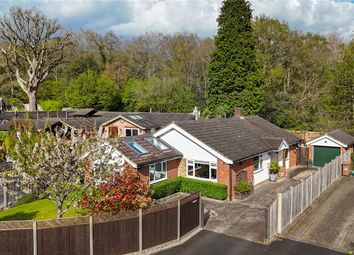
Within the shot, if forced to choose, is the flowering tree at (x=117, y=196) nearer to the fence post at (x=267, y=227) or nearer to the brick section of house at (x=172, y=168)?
the fence post at (x=267, y=227)

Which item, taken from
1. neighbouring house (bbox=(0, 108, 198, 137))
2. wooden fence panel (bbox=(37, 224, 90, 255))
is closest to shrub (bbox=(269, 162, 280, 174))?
neighbouring house (bbox=(0, 108, 198, 137))

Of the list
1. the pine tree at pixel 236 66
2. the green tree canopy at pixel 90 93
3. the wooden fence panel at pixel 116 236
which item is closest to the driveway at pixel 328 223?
the wooden fence panel at pixel 116 236

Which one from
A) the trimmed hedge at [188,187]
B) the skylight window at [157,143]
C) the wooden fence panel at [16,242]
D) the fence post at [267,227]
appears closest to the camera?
the wooden fence panel at [16,242]

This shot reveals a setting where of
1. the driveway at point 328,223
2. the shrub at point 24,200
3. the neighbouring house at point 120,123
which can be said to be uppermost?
the neighbouring house at point 120,123

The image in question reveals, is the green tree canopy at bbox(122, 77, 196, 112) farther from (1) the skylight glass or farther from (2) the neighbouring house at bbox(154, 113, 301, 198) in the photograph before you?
(1) the skylight glass

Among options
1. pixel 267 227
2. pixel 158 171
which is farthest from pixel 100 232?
pixel 158 171

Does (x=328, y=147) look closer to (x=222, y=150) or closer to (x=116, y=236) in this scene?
(x=222, y=150)

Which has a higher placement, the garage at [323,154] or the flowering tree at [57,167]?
the flowering tree at [57,167]
